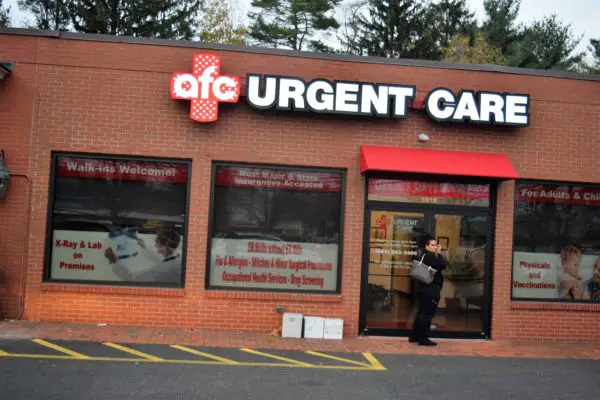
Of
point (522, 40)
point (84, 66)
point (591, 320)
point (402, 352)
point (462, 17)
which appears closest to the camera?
point (402, 352)

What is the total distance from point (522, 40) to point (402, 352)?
94.6 ft

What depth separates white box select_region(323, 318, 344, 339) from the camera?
9.84 m

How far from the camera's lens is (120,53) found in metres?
9.98

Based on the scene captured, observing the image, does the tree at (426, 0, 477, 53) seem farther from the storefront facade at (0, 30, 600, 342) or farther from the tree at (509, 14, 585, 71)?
the storefront facade at (0, 30, 600, 342)

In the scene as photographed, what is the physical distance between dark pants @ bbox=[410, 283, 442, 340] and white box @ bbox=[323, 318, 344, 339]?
1.20m

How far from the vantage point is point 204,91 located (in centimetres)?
983

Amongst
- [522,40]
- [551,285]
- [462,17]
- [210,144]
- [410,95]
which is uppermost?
[462,17]

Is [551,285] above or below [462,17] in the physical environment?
below

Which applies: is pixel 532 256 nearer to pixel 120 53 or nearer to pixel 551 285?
pixel 551 285

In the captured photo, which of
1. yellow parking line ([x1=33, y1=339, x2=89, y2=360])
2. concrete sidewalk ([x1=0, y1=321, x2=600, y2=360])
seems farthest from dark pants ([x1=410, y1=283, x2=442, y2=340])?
yellow parking line ([x1=33, y1=339, x2=89, y2=360])

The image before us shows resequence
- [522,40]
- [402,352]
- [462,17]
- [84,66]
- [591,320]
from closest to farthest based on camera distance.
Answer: [402,352], [84,66], [591,320], [522,40], [462,17]

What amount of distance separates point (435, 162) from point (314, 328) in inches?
131

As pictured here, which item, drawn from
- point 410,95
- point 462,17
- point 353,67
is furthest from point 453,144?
point 462,17

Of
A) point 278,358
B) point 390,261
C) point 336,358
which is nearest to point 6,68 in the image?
point 278,358
